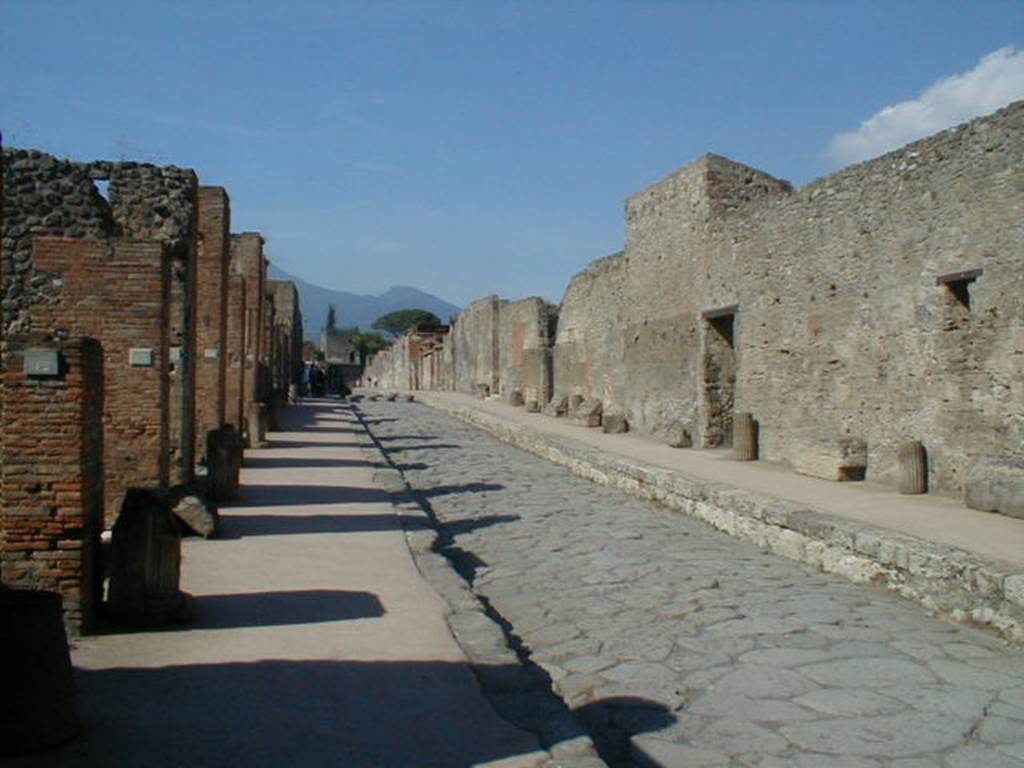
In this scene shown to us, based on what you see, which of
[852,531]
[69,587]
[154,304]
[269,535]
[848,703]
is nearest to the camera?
[848,703]

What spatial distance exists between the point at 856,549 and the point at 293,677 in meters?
4.31

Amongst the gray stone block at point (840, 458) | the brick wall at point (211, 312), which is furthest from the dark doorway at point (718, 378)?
the brick wall at point (211, 312)

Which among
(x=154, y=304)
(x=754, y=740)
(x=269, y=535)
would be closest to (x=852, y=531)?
(x=754, y=740)

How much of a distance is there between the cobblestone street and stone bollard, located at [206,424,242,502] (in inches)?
88.3

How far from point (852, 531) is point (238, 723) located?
4.84 m

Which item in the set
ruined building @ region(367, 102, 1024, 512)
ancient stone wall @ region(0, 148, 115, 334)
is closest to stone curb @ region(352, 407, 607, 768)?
ancient stone wall @ region(0, 148, 115, 334)

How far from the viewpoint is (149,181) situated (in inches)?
383

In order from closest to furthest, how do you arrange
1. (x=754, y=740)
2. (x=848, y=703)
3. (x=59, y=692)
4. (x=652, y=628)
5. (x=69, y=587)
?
(x=59, y=692), (x=754, y=740), (x=848, y=703), (x=69, y=587), (x=652, y=628)

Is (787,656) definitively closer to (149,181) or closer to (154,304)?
(154,304)

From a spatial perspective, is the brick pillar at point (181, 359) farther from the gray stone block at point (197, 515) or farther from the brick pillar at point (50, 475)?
the brick pillar at point (50, 475)

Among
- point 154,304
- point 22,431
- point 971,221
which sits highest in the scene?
point 971,221

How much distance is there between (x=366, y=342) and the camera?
98.4m

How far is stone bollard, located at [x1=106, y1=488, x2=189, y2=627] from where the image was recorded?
5.25 m

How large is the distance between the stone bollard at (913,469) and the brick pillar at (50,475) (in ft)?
25.0
